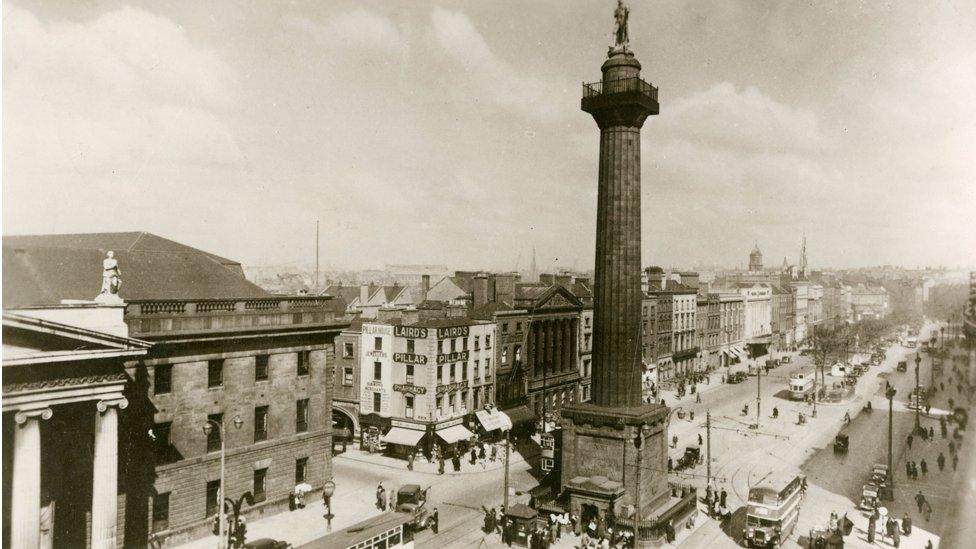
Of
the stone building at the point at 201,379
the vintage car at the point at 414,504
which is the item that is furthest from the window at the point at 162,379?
the vintage car at the point at 414,504

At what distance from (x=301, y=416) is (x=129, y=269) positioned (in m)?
10.8

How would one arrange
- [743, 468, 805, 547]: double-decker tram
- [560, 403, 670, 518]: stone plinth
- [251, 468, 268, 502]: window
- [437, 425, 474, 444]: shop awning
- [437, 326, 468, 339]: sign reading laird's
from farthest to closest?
[437, 326, 468, 339]: sign reading laird's → [437, 425, 474, 444]: shop awning → [560, 403, 670, 518]: stone plinth → [251, 468, 268, 502]: window → [743, 468, 805, 547]: double-decker tram

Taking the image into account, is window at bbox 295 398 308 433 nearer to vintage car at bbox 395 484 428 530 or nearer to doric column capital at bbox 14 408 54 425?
vintage car at bbox 395 484 428 530

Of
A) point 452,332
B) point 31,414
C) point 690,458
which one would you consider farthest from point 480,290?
point 31,414

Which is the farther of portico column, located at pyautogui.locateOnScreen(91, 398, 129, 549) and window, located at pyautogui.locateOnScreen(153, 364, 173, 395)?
window, located at pyautogui.locateOnScreen(153, 364, 173, 395)

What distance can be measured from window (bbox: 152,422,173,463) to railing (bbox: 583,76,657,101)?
26805 mm

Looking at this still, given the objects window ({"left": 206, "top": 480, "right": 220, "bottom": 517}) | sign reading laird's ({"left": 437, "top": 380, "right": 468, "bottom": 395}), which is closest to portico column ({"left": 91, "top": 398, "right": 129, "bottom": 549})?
window ({"left": 206, "top": 480, "right": 220, "bottom": 517})

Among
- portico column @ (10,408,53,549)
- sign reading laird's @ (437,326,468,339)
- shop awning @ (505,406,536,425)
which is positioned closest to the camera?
portico column @ (10,408,53,549)

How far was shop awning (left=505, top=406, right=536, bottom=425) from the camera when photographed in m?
53.1

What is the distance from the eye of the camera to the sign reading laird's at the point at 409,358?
46.1 metres

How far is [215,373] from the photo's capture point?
30.1 m

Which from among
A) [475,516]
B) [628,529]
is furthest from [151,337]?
[628,529]

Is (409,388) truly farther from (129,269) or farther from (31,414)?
(31,414)

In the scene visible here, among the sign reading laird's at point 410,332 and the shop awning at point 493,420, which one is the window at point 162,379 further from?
the shop awning at point 493,420
